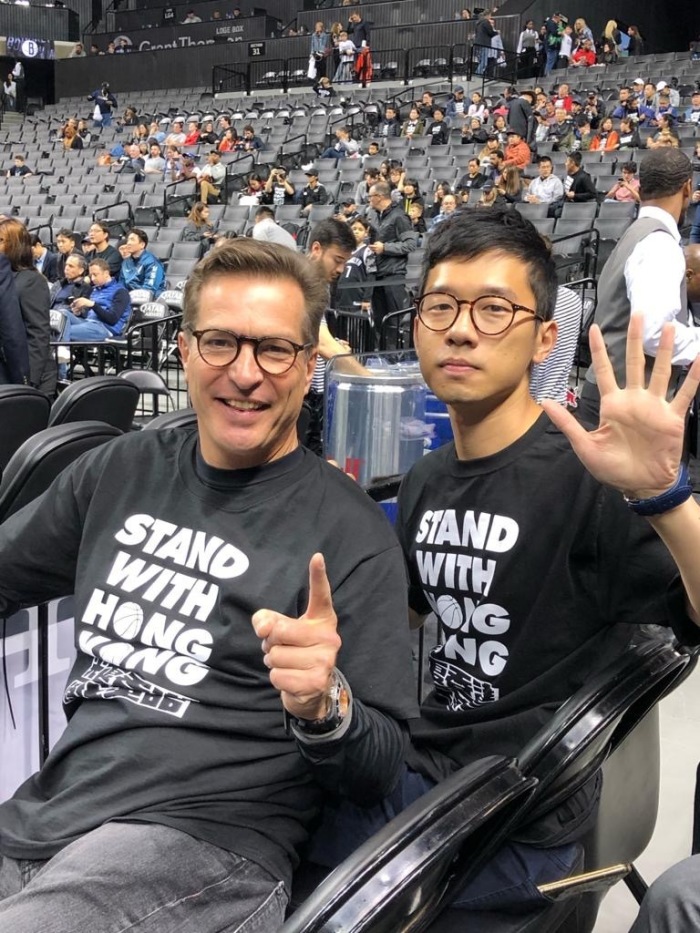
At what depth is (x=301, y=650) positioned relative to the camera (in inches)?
40.8

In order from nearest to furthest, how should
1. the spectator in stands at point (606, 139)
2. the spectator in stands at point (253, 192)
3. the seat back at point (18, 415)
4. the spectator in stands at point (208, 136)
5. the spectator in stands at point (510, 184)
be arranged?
1. the seat back at point (18, 415)
2. the spectator in stands at point (510, 184)
3. the spectator in stands at point (606, 139)
4. the spectator in stands at point (253, 192)
5. the spectator in stands at point (208, 136)

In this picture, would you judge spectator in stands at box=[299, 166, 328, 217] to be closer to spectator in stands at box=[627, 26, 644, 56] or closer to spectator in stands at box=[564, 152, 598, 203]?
spectator in stands at box=[564, 152, 598, 203]

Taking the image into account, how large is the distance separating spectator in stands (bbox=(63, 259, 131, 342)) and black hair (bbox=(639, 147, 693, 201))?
5.26 m

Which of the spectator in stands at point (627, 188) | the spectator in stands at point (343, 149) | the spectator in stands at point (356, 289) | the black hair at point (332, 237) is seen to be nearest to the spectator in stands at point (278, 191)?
the spectator in stands at point (343, 149)

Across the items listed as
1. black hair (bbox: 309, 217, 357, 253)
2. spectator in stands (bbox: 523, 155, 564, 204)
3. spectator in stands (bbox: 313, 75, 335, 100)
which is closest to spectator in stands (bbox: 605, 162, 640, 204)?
spectator in stands (bbox: 523, 155, 564, 204)

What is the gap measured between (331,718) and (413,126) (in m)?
16.5

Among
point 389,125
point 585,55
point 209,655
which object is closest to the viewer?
point 209,655

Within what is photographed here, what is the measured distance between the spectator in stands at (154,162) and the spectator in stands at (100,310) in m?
10.6

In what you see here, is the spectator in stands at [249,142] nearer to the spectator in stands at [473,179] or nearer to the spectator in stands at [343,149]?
the spectator in stands at [343,149]

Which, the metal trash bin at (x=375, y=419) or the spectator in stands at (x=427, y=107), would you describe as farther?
the spectator in stands at (x=427, y=107)

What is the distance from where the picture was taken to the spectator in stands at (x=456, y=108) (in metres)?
16.7

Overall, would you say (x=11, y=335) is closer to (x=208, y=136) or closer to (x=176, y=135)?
(x=208, y=136)

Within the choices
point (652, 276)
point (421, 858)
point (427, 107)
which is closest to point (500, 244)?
point (421, 858)

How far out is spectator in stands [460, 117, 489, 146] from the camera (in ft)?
48.5
